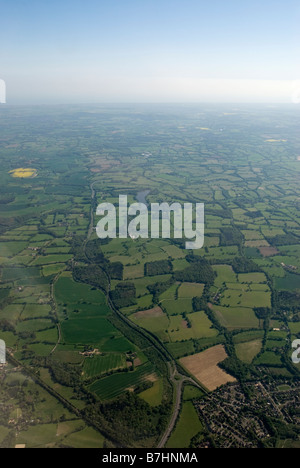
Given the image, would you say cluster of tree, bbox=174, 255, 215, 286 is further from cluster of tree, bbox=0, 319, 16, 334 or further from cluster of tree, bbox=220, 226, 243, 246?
cluster of tree, bbox=0, 319, 16, 334

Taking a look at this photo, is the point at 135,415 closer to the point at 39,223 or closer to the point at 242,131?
the point at 39,223

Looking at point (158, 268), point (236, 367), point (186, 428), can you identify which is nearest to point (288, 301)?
point (236, 367)

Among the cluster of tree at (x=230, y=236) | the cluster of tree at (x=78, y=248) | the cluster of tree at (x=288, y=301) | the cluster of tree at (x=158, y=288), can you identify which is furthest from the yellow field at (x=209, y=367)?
the cluster of tree at (x=230, y=236)

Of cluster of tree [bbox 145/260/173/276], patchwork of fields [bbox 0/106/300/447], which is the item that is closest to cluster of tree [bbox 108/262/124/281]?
patchwork of fields [bbox 0/106/300/447]

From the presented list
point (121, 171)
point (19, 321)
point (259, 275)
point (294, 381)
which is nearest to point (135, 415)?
point (294, 381)

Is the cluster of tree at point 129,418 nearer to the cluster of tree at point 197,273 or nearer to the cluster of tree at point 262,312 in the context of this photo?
the cluster of tree at point 262,312

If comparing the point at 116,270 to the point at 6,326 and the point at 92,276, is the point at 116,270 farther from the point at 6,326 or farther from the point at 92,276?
the point at 6,326
